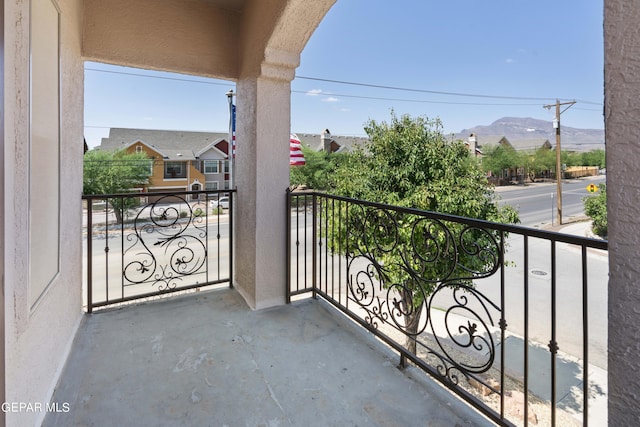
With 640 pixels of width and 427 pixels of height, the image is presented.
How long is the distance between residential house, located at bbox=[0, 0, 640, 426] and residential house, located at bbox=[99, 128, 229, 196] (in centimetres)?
1830

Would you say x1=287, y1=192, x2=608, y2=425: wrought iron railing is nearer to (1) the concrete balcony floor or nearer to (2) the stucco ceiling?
(1) the concrete balcony floor

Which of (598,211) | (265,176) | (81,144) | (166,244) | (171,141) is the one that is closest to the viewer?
(81,144)

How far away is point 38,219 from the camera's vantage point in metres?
1.39

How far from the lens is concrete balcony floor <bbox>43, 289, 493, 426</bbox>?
1425mm

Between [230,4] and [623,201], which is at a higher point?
[230,4]

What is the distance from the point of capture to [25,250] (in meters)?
1.19

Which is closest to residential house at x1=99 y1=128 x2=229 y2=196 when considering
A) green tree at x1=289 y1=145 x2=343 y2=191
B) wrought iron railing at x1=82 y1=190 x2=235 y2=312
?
green tree at x1=289 y1=145 x2=343 y2=191

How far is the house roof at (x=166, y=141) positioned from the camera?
817 inches

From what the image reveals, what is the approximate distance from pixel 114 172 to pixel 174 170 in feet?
17.2

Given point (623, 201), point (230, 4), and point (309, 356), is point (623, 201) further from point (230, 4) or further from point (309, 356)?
point (230, 4)

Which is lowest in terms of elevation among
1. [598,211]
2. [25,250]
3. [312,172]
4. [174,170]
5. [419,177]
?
[25,250]

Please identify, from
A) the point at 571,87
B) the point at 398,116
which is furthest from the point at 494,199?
the point at 571,87

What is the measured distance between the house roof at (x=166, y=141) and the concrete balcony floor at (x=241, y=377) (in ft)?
67.8

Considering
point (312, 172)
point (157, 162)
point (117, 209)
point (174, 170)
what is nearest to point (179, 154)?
point (174, 170)
